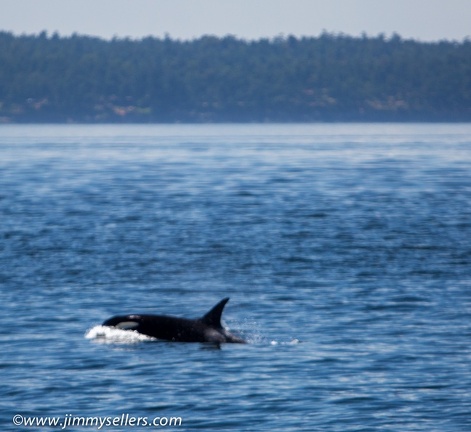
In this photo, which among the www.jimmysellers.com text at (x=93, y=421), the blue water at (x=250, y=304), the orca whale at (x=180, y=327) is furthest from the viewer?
the orca whale at (x=180, y=327)

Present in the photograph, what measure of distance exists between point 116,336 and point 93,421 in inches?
199

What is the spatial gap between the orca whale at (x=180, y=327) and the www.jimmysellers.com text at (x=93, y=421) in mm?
4726

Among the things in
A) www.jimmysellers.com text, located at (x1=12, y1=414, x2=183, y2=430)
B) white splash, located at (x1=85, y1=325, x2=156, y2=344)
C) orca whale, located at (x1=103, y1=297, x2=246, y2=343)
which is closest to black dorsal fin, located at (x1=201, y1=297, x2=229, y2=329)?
orca whale, located at (x1=103, y1=297, x2=246, y2=343)

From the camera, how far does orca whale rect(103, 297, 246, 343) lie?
22.2m

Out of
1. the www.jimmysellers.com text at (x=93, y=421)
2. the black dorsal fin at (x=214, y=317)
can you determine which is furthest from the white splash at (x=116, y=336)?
the www.jimmysellers.com text at (x=93, y=421)

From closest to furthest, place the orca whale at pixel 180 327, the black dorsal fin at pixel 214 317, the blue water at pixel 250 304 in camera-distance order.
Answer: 1. the blue water at pixel 250 304
2. the black dorsal fin at pixel 214 317
3. the orca whale at pixel 180 327

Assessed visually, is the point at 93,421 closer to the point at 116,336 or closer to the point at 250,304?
the point at 116,336

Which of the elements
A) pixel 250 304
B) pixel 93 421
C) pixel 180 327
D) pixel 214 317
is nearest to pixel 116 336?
pixel 180 327

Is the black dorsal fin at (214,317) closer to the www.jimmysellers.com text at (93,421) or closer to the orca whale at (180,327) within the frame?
→ the orca whale at (180,327)

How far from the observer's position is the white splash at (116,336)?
22266 mm

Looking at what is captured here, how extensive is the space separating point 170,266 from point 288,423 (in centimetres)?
1589

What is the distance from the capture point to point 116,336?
22.4 m

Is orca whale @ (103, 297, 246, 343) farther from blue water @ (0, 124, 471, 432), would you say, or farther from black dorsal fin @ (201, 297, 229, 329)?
blue water @ (0, 124, 471, 432)

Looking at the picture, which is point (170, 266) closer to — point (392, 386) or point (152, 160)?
point (392, 386)
